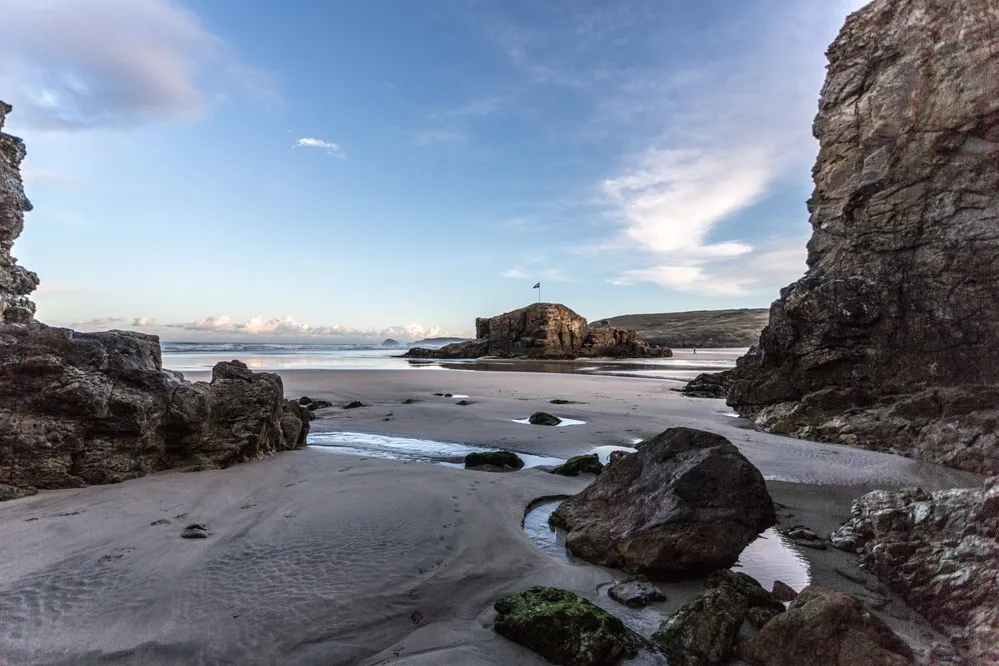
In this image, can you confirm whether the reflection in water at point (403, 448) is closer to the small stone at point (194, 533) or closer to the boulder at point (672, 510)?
the boulder at point (672, 510)

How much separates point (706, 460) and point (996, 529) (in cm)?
223

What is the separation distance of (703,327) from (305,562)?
447 feet

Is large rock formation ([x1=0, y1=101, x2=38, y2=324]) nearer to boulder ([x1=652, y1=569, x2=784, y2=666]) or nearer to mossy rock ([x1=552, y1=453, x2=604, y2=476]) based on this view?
mossy rock ([x1=552, y1=453, x2=604, y2=476])

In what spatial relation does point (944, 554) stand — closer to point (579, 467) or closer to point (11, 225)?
point (579, 467)

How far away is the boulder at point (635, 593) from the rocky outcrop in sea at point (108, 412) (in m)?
6.24

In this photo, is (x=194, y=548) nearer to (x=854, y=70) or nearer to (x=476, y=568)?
(x=476, y=568)

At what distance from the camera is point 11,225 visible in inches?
381

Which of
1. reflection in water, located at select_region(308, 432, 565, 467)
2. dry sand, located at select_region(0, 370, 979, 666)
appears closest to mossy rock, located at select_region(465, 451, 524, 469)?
reflection in water, located at select_region(308, 432, 565, 467)

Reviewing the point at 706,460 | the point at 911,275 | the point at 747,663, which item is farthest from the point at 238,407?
the point at 911,275

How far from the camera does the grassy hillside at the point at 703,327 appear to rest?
103 meters

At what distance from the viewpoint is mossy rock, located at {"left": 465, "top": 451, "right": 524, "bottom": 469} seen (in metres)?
7.99

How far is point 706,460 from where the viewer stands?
17.1ft

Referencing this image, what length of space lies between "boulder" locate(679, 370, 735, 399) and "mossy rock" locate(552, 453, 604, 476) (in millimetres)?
12234

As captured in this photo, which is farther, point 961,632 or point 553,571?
point 553,571
